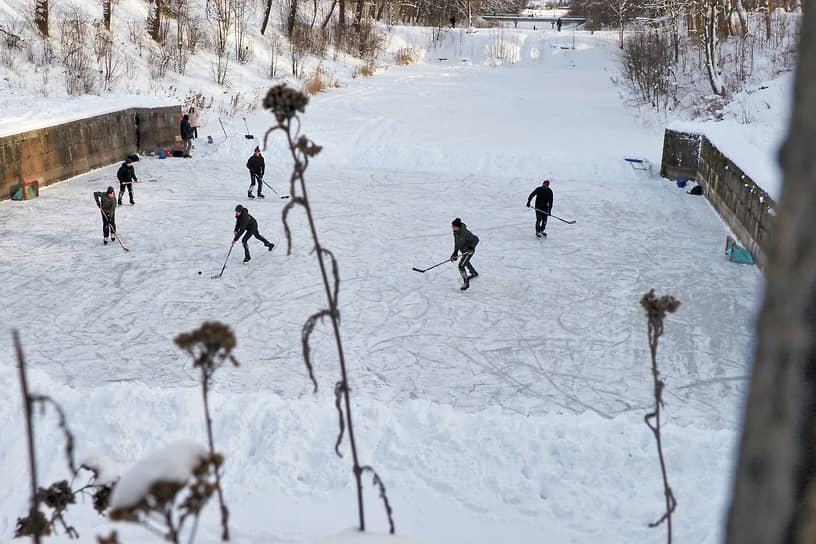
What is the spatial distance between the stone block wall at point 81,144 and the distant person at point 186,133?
131cm

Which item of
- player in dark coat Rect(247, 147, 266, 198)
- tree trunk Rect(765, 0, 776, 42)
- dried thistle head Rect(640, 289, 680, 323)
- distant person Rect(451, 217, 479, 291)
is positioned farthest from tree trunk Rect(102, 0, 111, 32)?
dried thistle head Rect(640, 289, 680, 323)

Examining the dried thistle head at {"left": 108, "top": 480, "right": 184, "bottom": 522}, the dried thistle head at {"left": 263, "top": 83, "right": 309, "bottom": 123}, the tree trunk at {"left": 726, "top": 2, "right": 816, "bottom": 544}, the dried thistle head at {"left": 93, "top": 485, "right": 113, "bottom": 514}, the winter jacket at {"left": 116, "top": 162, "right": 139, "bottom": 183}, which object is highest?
the dried thistle head at {"left": 263, "top": 83, "right": 309, "bottom": 123}

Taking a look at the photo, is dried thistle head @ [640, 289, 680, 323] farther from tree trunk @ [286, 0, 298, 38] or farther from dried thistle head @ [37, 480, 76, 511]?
tree trunk @ [286, 0, 298, 38]

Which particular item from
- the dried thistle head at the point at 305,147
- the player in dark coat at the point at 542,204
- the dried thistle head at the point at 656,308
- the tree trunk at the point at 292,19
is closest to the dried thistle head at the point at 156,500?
the dried thistle head at the point at 305,147

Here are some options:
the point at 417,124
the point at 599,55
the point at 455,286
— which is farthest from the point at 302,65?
the point at 455,286

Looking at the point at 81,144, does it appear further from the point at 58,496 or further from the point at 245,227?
the point at 58,496

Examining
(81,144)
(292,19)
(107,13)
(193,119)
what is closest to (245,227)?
(81,144)

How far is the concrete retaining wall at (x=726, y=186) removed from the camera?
1255cm

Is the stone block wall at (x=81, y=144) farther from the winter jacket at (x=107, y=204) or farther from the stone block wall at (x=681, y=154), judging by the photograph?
the stone block wall at (x=681, y=154)

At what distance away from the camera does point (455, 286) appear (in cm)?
1145

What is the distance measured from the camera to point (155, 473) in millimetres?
2123

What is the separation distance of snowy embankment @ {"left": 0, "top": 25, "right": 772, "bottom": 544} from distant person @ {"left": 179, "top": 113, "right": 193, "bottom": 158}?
A: 59.3 inches

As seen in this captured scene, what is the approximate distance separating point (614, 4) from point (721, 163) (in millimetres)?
40125

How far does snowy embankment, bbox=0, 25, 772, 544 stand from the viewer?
617 centimetres
